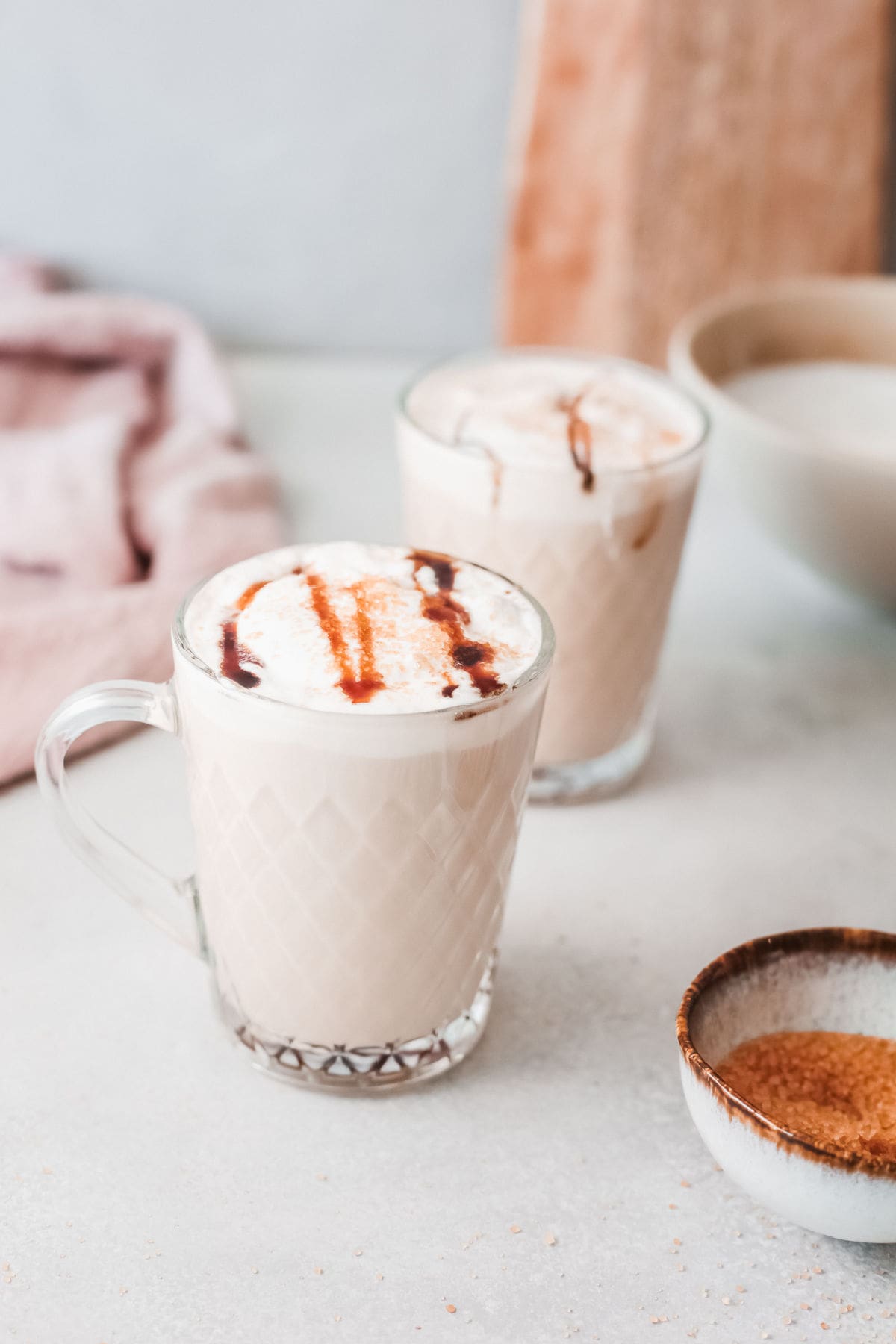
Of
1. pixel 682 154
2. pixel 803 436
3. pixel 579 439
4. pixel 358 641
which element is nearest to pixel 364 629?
pixel 358 641

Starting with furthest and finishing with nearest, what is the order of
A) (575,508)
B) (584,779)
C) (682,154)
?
1. (682,154)
2. (584,779)
3. (575,508)

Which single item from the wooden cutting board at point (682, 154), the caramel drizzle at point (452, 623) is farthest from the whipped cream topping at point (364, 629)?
the wooden cutting board at point (682, 154)

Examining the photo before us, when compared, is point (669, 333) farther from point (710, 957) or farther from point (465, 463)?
point (710, 957)

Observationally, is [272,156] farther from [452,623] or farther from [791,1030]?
[791,1030]

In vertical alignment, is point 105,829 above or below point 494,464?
below

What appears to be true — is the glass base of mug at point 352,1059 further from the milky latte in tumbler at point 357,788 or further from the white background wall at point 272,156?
the white background wall at point 272,156

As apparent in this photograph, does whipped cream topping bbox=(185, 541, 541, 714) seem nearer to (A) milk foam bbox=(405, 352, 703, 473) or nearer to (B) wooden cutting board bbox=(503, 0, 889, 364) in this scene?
(A) milk foam bbox=(405, 352, 703, 473)

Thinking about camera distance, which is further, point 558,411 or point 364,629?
point 558,411
